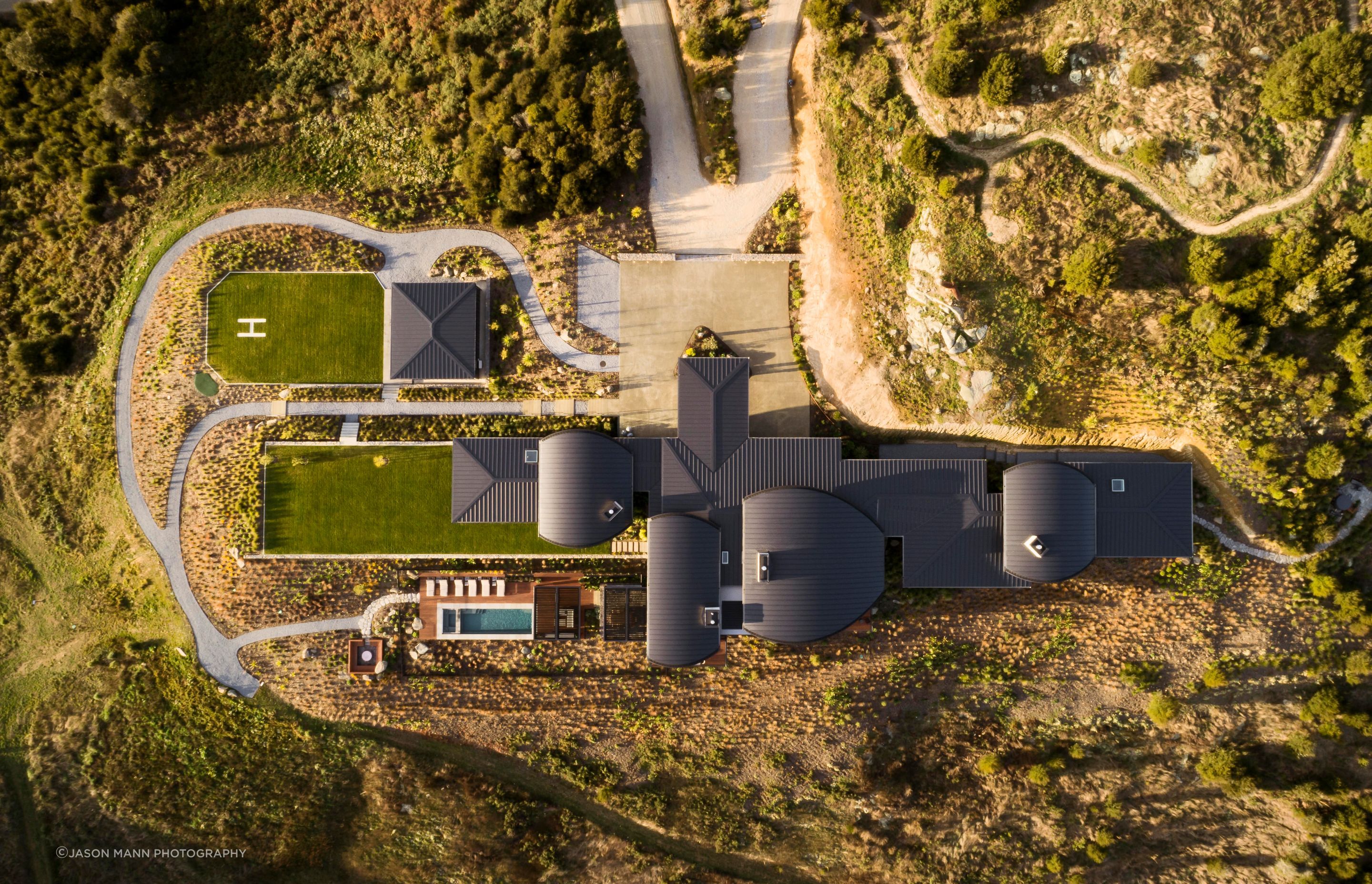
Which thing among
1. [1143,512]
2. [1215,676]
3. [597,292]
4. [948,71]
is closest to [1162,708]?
[1215,676]

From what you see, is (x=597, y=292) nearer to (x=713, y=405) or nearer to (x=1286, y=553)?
(x=713, y=405)

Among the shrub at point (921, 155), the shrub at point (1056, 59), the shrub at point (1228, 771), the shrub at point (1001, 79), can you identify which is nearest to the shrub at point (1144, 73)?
the shrub at point (1056, 59)

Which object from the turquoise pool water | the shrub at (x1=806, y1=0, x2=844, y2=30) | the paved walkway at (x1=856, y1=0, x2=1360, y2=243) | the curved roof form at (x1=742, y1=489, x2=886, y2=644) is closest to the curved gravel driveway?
the turquoise pool water

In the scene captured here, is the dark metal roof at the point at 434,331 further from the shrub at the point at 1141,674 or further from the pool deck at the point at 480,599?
the shrub at the point at 1141,674

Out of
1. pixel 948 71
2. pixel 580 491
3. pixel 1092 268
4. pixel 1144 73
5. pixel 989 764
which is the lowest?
pixel 989 764

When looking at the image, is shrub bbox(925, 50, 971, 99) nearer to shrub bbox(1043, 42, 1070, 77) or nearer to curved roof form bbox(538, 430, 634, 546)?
shrub bbox(1043, 42, 1070, 77)


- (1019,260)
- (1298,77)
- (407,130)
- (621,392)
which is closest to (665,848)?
(621,392)
